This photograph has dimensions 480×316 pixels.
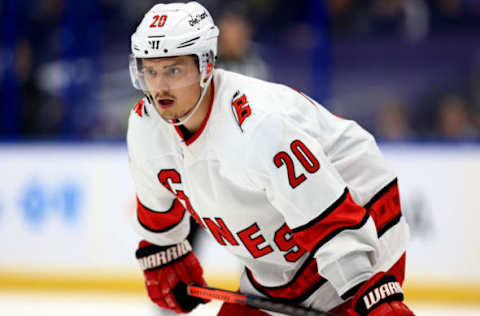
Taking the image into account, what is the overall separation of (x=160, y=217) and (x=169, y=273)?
0.20m

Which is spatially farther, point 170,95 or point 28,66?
point 28,66

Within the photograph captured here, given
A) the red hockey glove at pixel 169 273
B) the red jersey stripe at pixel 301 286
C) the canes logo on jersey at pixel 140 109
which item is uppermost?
the canes logo on jersey at pixel 140 109

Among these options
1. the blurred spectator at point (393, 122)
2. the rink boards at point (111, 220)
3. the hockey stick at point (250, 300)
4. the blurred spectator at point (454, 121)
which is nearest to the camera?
the hockey stick at point (250, 300)

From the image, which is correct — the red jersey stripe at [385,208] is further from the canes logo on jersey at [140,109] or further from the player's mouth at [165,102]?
the canes logo on jersey at [140,109]

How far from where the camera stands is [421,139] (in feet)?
15.5

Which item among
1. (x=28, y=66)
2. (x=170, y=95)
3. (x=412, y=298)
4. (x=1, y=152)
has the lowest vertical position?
(x=412, y=298)

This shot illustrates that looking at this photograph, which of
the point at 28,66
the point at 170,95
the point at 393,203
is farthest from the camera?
the point at 28,66

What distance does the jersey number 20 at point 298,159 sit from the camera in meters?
1.85

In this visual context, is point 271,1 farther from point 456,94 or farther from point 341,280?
point 341,280

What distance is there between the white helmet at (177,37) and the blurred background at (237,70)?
1.93 metres

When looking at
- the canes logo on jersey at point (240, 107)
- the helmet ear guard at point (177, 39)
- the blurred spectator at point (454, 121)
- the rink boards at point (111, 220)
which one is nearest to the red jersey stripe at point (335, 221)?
the canes logo on jersey at point (240, 107)

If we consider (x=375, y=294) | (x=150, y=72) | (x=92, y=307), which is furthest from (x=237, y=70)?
(x=375, y=294)

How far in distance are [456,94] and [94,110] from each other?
2896mm

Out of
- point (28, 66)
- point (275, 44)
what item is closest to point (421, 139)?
point (275, 44)
